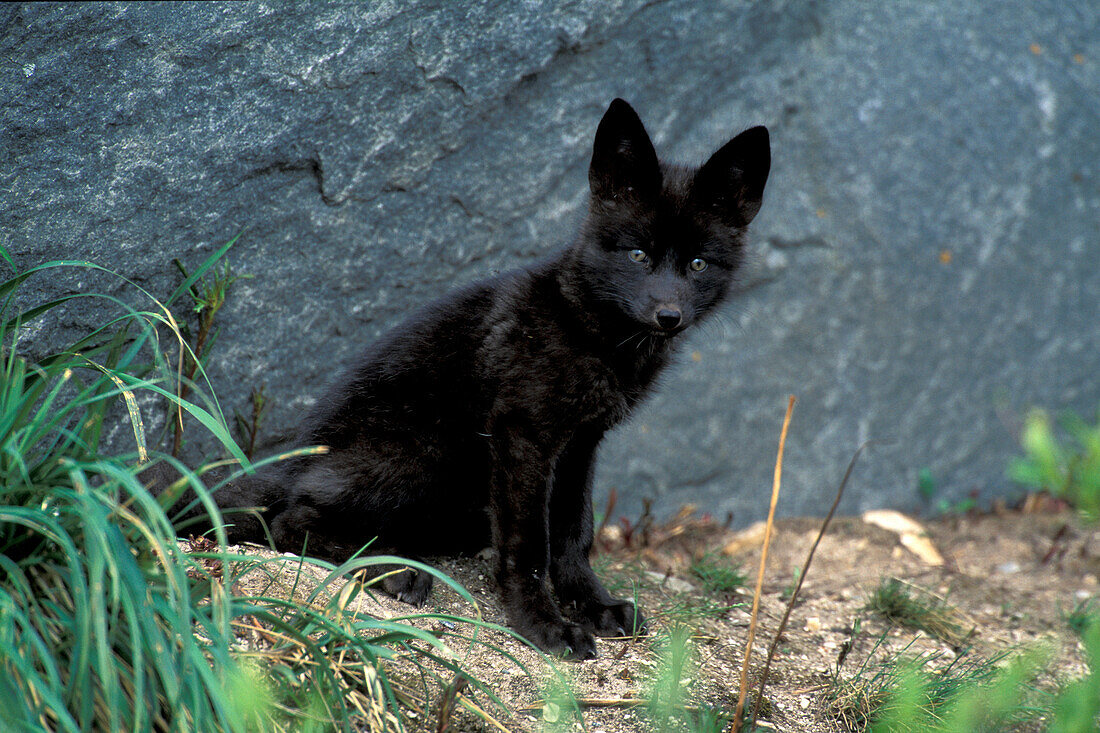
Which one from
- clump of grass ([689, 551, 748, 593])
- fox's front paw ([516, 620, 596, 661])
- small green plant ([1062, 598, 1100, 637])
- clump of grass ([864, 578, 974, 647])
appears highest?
fox's front paw ([516, 620, 596, 661])

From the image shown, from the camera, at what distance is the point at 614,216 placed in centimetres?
291

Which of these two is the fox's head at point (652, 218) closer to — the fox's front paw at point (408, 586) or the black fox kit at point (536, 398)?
the black fox kit at point (536, 398)

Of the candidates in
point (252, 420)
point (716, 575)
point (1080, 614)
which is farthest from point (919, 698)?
point (252, 420)

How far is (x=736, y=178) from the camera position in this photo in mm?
2957

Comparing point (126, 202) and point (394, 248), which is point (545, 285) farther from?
point (126, 202)

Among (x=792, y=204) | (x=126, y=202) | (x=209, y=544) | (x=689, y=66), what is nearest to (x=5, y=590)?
(x=209, y=544)

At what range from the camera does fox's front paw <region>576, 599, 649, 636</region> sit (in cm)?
278

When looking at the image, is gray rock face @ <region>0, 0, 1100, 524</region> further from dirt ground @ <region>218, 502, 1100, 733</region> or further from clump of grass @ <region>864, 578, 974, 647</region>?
clump of grass @ <region>864, 578, 974, 647</region>

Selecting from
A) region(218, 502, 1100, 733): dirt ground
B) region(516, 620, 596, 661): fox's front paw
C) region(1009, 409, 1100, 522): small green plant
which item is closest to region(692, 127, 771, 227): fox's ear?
region(218, 502, 1100, 733): dirt ground

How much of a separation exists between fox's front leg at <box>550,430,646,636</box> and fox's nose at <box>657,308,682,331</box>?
17.5 inches

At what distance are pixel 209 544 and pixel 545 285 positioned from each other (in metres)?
1.30

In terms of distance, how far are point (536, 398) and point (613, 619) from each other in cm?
73

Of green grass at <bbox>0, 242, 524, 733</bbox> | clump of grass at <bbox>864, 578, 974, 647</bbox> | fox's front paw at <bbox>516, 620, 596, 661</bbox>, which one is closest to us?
green grass at <bbox>0, 242, 524, 733</bbox>

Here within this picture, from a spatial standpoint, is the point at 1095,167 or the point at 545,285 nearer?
the point at 545,285
